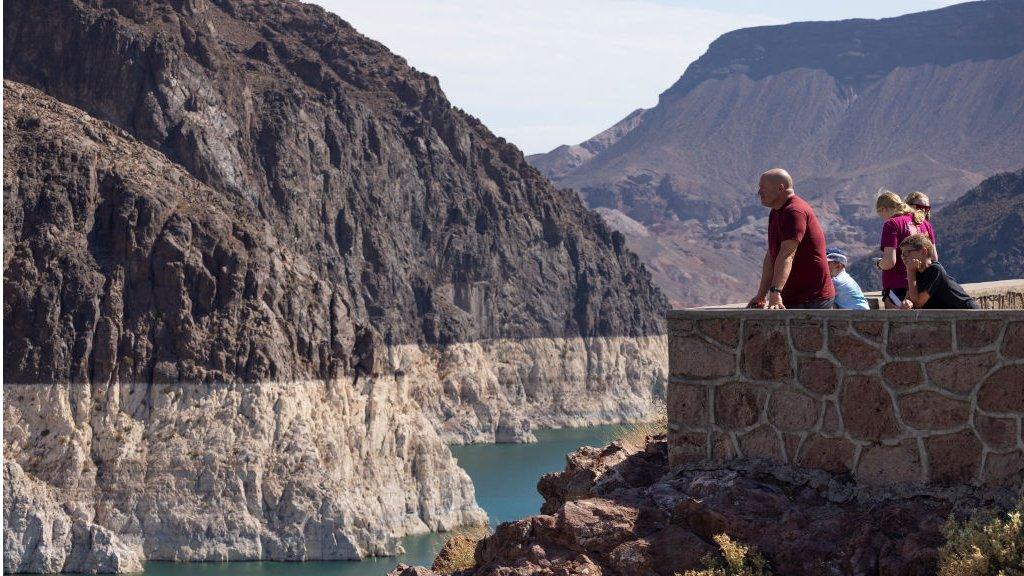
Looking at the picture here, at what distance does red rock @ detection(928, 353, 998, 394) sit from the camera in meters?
12.3

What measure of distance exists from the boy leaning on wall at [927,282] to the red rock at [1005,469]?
1581 mm

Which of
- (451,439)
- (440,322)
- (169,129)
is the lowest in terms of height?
(451,439)

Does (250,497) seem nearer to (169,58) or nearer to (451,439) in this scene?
(169,58)

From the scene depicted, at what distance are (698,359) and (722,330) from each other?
346 millimetres

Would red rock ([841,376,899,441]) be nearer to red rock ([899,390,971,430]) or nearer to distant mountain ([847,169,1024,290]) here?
red rock ([899,390,971,430])

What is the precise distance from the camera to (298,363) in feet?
282

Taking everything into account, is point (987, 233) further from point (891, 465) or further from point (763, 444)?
point (891, 465)

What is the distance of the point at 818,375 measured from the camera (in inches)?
515

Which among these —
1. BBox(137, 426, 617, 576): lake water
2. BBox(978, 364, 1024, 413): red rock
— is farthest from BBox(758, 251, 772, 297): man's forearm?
BBox(137, 426, 617, 576): lake water

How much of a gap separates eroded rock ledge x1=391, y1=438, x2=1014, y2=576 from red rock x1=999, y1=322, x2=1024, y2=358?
3.44 feet

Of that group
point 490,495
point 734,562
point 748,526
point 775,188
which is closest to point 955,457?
point 748,526

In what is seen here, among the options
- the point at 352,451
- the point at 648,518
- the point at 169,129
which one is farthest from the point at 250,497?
the point at 648,518

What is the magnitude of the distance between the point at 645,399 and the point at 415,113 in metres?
42.1

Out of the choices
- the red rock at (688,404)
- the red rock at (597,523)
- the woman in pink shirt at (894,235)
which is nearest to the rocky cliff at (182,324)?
the woman in pink shirt at (894,235)
